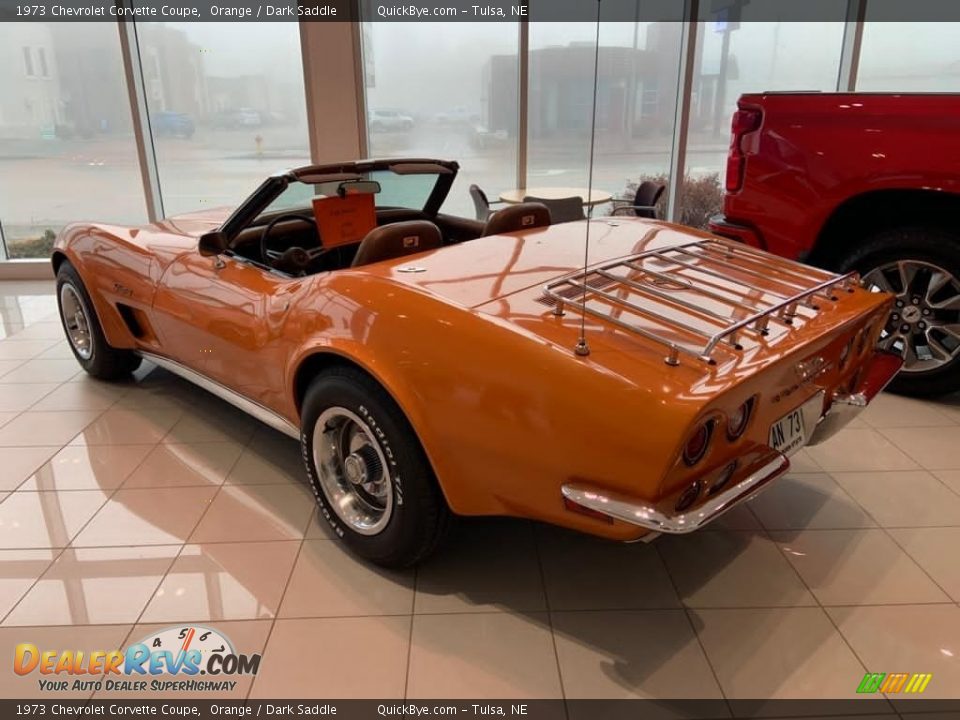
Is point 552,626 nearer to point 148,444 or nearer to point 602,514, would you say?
point 602,514

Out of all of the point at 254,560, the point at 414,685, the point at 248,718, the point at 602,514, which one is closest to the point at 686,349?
the point at 602,514

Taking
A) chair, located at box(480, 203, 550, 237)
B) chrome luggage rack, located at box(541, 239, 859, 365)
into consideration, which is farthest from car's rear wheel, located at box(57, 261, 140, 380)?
chrome luggage rack, located at box(541, 239, 859, 365)

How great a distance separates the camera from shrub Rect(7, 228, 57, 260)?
23.0 feet

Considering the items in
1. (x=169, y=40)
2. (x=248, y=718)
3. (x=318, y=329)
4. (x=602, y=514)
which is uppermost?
(x=169, y=40)

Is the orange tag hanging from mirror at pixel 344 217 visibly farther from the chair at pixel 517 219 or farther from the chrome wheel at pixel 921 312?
the chrome wheel at pixel 921 312

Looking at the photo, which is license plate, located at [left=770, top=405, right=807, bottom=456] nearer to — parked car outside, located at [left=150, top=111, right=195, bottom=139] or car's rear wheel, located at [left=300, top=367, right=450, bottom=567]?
car's rear wheel, located at [left=300, top=367, right=450, bottom=567]

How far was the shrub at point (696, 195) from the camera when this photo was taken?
7.10 meters

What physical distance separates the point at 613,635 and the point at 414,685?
1.99 ft

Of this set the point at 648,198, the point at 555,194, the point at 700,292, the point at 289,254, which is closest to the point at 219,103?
the point at 555,194

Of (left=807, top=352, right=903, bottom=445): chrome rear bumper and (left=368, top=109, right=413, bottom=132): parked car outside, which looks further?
(left=368, top=109, right=413, bottom=132): parked car outside

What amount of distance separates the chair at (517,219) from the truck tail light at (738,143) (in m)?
1.38

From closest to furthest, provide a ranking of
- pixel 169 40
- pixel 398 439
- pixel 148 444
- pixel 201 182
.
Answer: pixel 398 439 → pixel 148 444 → pixel 169 40 → pixel 201 182

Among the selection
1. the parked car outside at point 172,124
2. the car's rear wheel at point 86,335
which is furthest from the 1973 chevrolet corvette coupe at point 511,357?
the parked car outside at point 172,124

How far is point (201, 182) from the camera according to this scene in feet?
23.4
